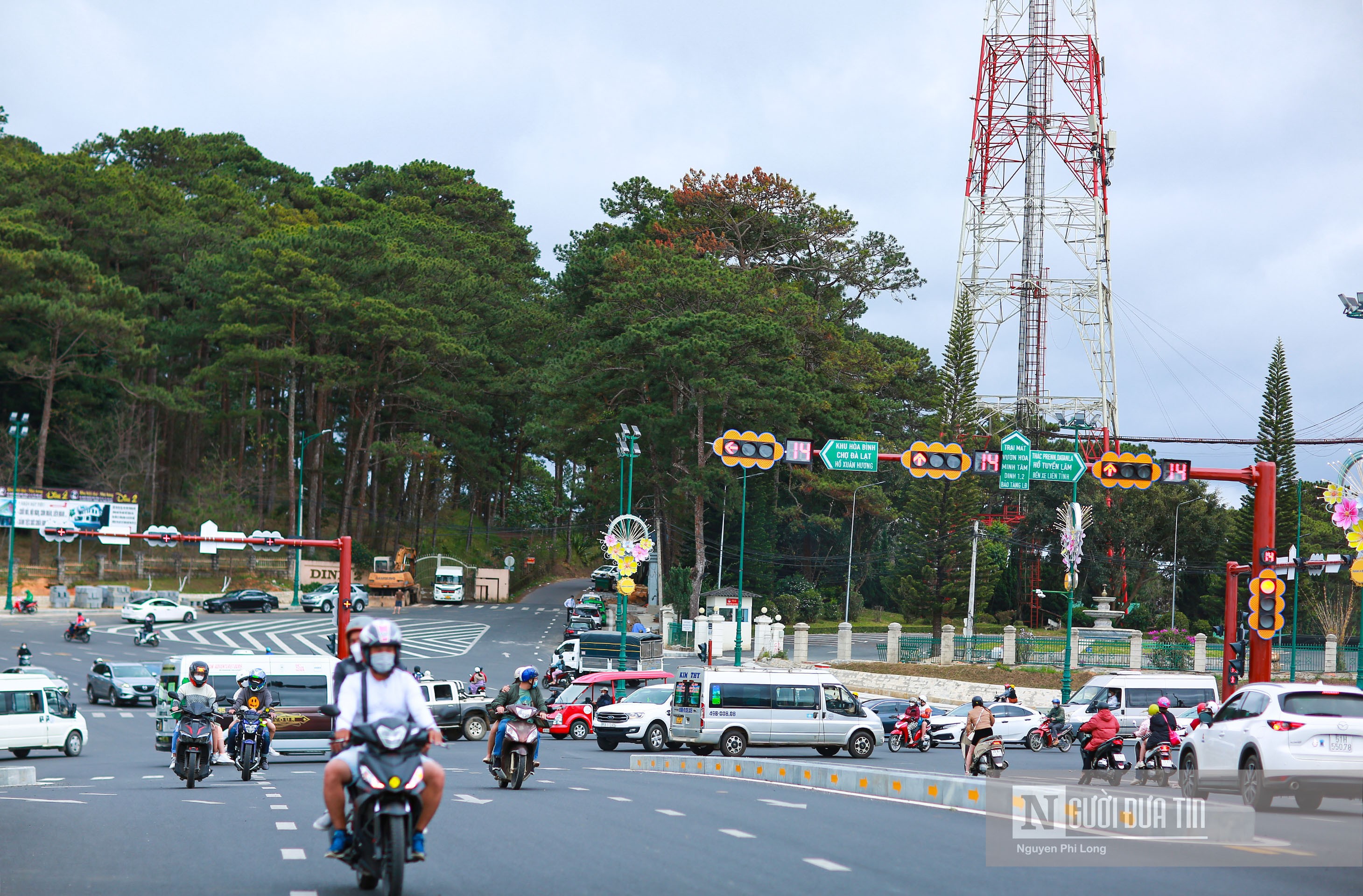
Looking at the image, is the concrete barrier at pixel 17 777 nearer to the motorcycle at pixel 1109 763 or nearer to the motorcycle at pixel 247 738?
the motorcycle at pixel 247 738

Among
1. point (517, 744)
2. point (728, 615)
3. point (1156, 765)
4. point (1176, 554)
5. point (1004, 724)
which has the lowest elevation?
point (1004, 724)

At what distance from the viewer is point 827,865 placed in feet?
31.0

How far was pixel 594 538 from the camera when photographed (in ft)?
305

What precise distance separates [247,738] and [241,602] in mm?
51833

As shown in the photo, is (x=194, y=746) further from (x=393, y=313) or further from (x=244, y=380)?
(x=244, y=380)

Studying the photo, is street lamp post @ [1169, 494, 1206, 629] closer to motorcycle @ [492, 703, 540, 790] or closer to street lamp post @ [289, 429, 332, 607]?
street lamp post @ [289, 429, 332, 607]

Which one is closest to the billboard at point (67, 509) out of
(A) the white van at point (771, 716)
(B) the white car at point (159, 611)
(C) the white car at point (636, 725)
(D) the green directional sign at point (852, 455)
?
(B) the white car at point (159, 611)

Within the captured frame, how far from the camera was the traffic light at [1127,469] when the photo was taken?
26.9 meters

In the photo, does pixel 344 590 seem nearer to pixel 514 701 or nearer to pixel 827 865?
pixel 514 701

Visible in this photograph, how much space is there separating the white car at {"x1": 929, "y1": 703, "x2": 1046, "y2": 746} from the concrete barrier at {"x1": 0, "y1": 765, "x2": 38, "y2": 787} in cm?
2029

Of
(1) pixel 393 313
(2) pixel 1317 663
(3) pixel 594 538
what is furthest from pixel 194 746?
(3) pixel 594 538

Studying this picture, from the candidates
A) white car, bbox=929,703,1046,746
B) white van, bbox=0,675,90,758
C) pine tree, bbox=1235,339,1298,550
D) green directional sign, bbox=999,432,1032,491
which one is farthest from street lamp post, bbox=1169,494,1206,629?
white van, bbox=0,675,90,758

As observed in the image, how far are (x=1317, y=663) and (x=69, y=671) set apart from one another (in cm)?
4192

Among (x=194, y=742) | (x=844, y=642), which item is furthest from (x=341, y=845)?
(x=844, y=642)
